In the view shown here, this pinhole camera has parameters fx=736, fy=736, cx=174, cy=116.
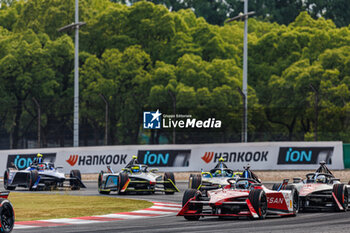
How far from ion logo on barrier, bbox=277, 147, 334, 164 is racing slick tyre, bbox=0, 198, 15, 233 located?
22377mm

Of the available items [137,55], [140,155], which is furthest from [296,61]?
[140,155]

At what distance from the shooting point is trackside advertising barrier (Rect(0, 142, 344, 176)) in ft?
112

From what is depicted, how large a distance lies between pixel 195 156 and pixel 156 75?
18280 mm

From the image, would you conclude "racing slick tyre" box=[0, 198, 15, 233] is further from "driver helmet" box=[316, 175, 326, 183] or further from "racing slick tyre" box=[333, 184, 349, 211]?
"driver helmet" box=[316, 175, 326, 183]

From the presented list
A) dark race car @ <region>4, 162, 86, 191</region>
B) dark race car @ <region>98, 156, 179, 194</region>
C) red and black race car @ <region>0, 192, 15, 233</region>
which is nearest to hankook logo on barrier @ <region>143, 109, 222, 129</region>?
dark race car @ <region>4, 162, 86, 191</region>

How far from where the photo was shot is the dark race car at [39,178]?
1095 inches

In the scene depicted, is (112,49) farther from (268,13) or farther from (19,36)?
(268,13)

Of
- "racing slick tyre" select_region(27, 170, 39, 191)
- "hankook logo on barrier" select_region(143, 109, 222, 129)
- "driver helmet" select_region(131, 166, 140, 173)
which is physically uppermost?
"hankook logo on barrier" select_region(143, 109, 222, 129)

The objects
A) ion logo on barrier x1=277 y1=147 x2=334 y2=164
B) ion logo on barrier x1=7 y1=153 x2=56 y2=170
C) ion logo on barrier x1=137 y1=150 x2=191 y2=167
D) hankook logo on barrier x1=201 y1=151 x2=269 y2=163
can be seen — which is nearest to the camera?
ion logo on barrier x1=277 y1=147 x2=334 y2=164

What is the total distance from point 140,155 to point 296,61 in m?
25.7

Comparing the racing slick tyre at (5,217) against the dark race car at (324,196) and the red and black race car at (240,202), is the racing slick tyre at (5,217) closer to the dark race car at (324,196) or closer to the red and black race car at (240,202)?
the red and black race car at (240,202)

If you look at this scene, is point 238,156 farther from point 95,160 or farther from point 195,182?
point 195,182

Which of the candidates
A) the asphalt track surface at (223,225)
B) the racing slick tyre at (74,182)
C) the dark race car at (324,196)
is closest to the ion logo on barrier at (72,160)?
the racing slick tyre at (74,182)

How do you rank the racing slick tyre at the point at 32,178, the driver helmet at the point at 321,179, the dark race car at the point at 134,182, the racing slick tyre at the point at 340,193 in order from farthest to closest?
1. the racing slick tyre at the point at 32,178
2. the dark race car at the point at 134,182
3. the driver helmet at the point at 321,179
4. the racing slick tyre at the point at 340,193
